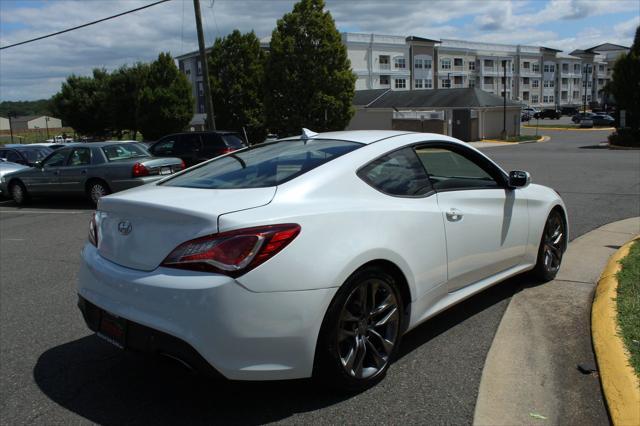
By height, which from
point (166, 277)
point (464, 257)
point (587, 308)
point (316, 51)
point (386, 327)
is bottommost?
point (587, 308)

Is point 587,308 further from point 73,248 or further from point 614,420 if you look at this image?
point 73,248

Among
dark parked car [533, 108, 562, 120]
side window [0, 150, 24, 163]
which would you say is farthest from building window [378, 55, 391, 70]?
side window [0, 150, 24, 163]

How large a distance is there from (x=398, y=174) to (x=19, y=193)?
12889mm

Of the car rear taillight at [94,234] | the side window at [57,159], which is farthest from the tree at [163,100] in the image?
the car rear taillight at [94,234]

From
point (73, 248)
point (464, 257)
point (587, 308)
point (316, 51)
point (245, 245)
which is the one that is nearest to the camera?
point (245, 245)

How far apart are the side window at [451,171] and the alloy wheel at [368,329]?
106cm

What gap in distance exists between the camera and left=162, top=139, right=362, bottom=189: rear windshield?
3.72 metres

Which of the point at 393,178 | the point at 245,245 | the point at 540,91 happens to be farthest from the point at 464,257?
the point at 540,91

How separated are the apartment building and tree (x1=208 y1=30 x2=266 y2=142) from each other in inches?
1440

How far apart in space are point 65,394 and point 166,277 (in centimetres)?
125

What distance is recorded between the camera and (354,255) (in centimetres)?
329

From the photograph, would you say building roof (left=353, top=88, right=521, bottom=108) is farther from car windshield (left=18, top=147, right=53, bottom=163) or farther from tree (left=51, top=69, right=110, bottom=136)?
car windshield (left=18, top=147, right=53, bottom=163)

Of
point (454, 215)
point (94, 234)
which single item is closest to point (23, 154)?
point (94, 234)

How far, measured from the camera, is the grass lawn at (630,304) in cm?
382
